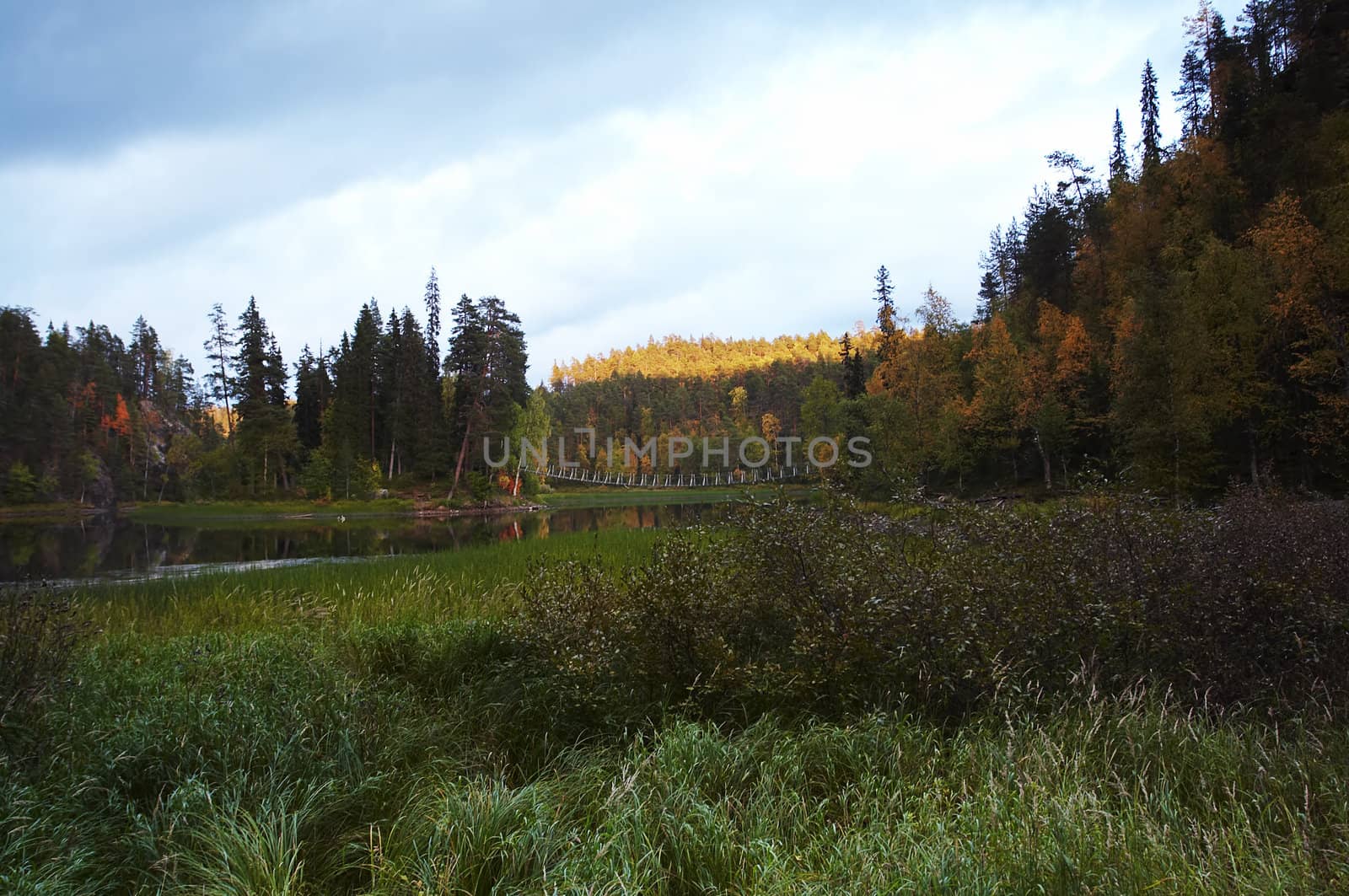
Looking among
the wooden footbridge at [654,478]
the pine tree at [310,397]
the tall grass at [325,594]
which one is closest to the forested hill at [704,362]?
the wooden footbridge at [654,478]

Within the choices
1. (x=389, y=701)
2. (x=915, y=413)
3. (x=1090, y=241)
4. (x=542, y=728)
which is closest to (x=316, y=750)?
(x=389, y=701)

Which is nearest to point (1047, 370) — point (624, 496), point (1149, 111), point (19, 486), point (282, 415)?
point (1149, 111)

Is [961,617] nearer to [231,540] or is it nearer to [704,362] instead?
[231,540]

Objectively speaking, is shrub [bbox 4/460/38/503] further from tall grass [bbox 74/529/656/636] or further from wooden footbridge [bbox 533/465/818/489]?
tall grass [bbox 74/529/656/636]

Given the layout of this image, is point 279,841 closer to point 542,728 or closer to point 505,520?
point 542,728

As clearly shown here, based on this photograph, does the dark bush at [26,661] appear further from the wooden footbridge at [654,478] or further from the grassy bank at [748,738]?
the wooden footbridge at [654,478]

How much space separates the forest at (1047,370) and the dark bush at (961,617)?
3.21ft

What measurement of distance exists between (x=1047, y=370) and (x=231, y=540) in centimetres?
3840

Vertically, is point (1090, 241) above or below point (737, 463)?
above

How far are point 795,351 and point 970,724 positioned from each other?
172602 millimetres

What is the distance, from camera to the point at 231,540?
30.6 meters

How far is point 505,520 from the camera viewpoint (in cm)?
4284

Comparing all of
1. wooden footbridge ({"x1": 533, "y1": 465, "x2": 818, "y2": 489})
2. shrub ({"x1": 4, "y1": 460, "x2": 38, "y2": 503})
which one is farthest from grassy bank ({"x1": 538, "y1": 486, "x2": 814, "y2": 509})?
shrub ({"x1": 4, "y1": 460, "x2": 38, "y2": 503})

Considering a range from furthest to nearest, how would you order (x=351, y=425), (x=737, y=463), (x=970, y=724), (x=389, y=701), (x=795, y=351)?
(x=795, y=351), (x=737, y=463), (x=351, y=425), (x=389, y=701), (x=970, y=724)
